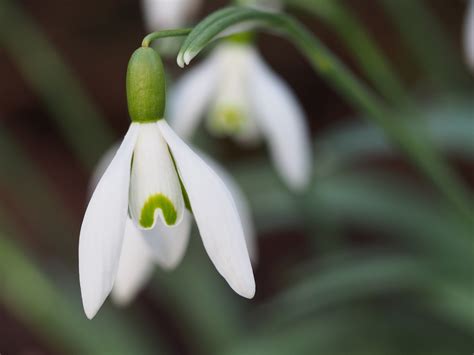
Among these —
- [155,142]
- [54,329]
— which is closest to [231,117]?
[155,142]

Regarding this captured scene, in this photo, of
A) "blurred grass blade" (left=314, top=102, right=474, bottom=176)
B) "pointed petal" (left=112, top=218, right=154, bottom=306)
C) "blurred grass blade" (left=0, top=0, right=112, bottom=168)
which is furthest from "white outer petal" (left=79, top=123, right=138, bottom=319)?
"blurred grass blade" (left=0, top=0, right=112, bottom=168)

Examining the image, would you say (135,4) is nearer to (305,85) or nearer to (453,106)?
(305,85)

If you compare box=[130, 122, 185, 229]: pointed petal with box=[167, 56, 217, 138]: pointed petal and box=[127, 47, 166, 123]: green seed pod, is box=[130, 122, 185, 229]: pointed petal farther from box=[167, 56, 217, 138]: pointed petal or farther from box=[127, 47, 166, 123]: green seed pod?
A: box=[167, 56, 217, 138]: pointed petal

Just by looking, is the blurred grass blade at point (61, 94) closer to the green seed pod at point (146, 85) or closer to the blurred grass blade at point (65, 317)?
the blurred grass blade at point (65, 317)

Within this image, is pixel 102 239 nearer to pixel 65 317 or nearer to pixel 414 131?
pixel 414 131

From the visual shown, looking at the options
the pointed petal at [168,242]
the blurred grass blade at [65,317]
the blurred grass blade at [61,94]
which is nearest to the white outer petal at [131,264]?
the pointed petal at [168,242]

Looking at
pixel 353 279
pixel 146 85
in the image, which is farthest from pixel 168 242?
pixel 353 279
